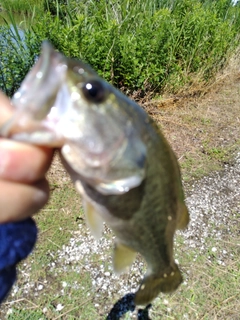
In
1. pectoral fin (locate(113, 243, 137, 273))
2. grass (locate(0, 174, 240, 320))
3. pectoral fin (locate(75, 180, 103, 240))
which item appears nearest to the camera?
pectoral fin (locate(75, 180, 103, 240))

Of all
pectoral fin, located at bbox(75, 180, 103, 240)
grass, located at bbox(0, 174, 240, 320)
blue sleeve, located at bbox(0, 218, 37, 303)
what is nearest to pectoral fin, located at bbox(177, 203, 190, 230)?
pectoral fin, located at bbox(75, 180, 103, 240)

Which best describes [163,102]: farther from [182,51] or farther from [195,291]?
[195,291]

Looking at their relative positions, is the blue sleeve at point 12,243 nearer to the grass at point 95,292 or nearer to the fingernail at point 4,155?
the fingernail at point 4,155

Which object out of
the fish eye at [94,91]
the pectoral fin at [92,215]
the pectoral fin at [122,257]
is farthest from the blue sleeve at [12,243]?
the fish eye at [94,91]

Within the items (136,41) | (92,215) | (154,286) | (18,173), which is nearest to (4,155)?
(18,173)

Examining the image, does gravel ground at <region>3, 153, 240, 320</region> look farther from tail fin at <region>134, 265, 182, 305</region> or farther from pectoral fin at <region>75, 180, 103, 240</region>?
pectoral fin at <region>75, 180, 103, 240</region>
